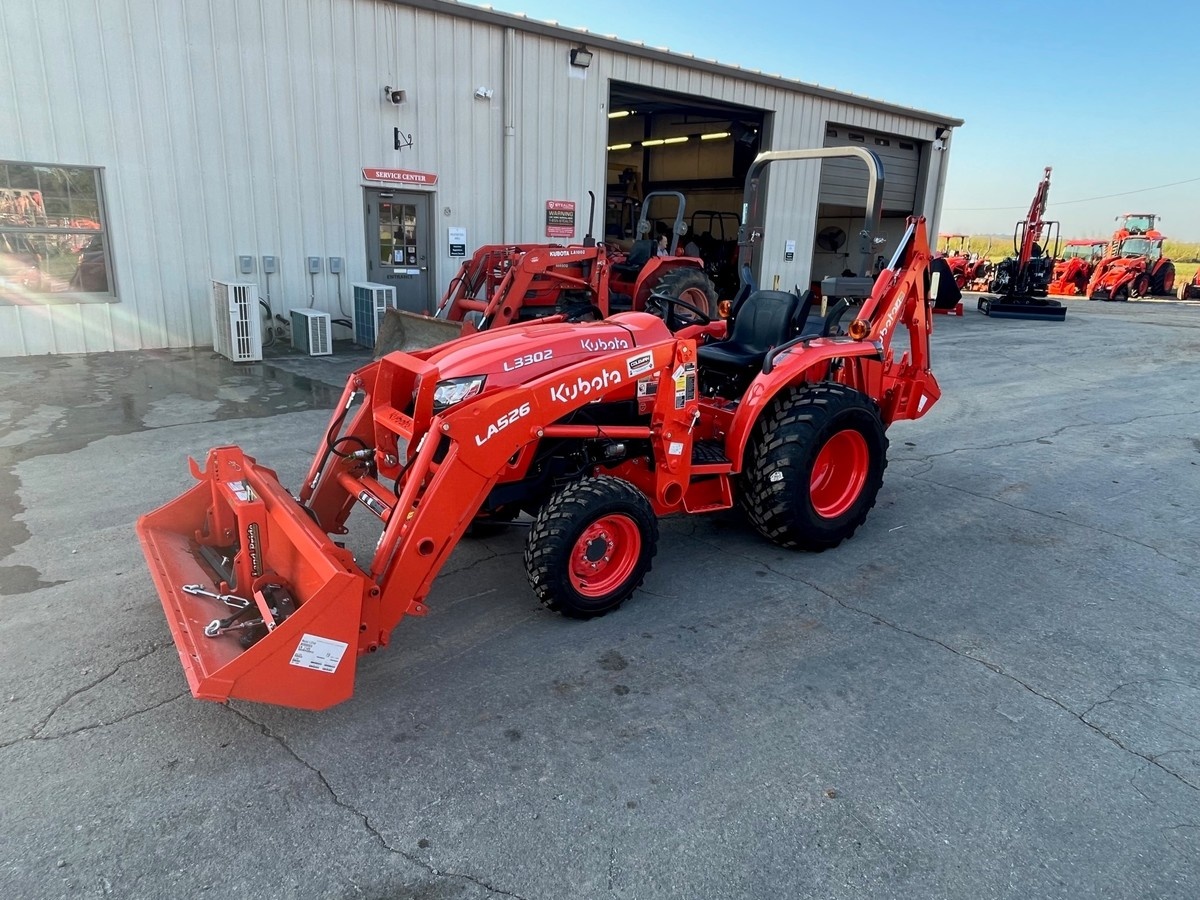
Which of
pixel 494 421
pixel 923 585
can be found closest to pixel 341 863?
pixel 494 421

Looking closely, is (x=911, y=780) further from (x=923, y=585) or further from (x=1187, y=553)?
(x=1187, y=553)

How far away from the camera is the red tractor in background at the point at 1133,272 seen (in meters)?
24.8

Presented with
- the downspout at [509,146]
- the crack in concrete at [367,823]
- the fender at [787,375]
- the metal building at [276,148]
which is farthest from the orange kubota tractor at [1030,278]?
the crack in concrete at [367,823]

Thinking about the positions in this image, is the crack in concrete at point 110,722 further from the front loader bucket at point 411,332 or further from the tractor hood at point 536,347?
the front loader bucket at point 411,332

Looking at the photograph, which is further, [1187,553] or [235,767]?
[1187,553]

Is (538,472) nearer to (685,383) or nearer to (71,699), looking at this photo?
(685,383)

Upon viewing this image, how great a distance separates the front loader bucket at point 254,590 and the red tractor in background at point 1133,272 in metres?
28.6

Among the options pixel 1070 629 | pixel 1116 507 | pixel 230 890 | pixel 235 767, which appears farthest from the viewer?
pixel 1116 507

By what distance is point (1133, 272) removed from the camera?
24625 mm

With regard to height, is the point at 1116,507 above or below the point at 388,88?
below

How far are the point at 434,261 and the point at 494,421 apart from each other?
9.15 m

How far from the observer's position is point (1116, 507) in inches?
204

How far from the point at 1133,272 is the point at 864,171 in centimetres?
1287

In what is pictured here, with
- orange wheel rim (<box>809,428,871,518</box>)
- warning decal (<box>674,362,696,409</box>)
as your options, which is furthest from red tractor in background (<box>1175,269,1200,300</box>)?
warning decal (<box>674,362,696,409</box>)
